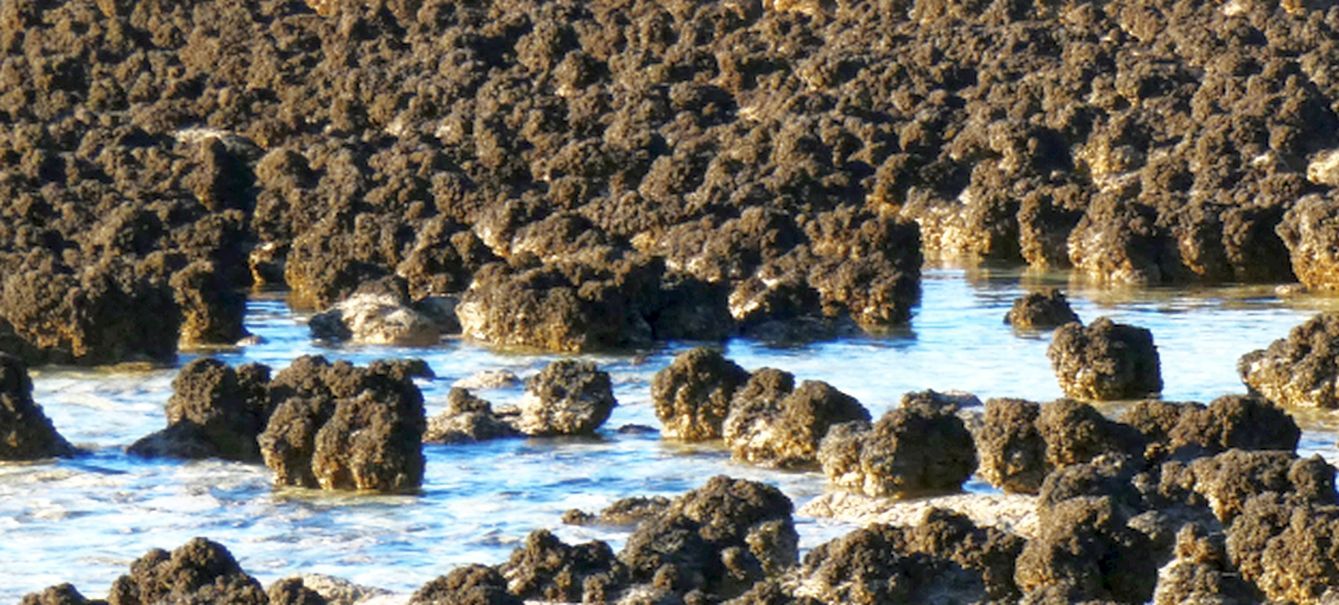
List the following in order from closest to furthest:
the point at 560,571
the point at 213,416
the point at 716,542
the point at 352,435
A: 1. the point at 560,571
2. the point at 716,542
3. the point at 352,435
4. the point at 213,416

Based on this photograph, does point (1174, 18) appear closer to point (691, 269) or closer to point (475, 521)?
point (691, 269)

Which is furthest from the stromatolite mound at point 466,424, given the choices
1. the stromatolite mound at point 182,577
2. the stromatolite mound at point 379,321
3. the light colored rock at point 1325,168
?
the light colored rock at point 1325,168

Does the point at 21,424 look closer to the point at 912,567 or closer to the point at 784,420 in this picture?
the point at 784,420

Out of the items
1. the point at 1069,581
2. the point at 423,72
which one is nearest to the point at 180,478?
the point at 1069,581

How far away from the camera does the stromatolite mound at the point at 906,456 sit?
16094 mm

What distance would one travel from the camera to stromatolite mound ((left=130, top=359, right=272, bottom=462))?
17922 mm

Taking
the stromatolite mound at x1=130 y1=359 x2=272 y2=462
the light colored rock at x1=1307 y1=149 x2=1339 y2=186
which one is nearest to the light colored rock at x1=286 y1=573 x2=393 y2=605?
the stromatolite mound at x1=130 y1=359 x2=272 y2=462

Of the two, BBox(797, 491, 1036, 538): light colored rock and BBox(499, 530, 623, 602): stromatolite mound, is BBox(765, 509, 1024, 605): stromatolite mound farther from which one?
BBox(797, 491, 1036, 538): light colored rock

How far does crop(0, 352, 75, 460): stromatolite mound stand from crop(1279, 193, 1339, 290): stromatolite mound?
523 inches

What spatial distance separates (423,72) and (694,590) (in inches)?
1061

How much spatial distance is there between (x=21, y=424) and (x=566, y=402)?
3.60 metres

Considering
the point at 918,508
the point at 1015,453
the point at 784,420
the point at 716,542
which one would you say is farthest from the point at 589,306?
the point at 716,542

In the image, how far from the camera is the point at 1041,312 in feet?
79.3

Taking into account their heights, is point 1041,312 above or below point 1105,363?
above
